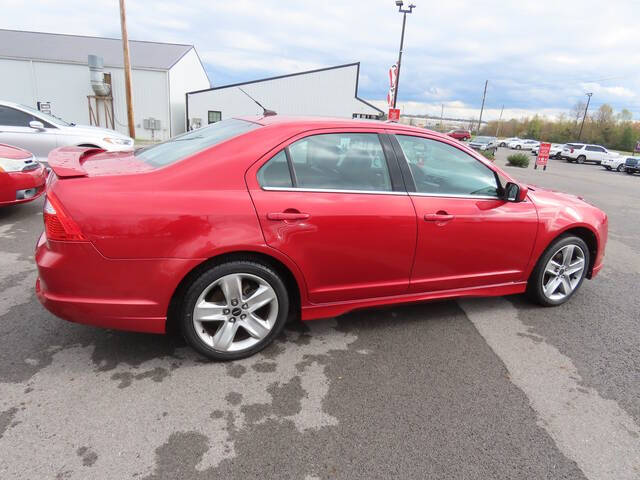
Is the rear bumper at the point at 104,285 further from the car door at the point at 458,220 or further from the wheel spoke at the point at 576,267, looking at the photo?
the wheel spoke at the point at 576,267

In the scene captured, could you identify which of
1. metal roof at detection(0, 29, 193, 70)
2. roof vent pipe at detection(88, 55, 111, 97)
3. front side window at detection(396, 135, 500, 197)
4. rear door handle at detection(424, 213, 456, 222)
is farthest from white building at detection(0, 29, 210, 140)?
rear door handle at detection(424, 213, 456, 222)

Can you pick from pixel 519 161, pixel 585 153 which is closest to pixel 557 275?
pixel 519 161

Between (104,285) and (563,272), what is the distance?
150 inches

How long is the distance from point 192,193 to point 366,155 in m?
1.26

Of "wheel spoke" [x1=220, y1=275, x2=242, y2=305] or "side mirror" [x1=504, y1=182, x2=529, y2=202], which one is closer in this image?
"wheel spoke" [x1=220, y1=275, x2=242, y2=305]

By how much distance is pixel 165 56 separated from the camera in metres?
28.0

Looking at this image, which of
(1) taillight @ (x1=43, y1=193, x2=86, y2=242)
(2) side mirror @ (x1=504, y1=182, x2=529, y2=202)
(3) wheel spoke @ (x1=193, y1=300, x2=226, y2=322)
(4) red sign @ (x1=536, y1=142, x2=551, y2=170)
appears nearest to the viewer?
(1) taillight @ (x1=43, y1=193, x2=86, y2=242)

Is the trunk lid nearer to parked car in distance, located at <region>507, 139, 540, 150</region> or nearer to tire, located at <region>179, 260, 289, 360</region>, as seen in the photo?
tire, located at <region>179, 260, 289, 360</region>

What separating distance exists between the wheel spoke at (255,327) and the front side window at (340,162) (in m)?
0.94

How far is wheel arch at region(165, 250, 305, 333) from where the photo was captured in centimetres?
258

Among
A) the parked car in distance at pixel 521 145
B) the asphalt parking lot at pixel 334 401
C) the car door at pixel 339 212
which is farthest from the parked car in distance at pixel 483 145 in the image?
the car door at pixel 339 212

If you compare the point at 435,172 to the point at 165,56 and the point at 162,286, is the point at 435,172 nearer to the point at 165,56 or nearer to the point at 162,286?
the point at 162,286

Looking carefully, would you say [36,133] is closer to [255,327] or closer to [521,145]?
[255,327]

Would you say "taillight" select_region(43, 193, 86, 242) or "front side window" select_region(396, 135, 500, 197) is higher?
"front side window" select_region(396, 135, 500, 197)
